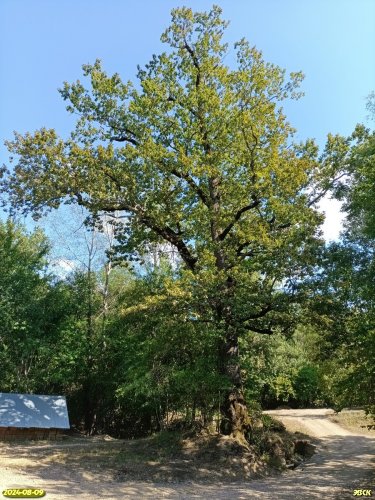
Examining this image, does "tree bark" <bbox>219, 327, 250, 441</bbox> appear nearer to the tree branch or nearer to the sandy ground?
the sandy ground

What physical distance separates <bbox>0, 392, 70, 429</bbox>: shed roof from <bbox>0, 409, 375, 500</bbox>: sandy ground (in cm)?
337

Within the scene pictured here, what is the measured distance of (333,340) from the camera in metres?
12.6

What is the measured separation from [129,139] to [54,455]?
10.8 m

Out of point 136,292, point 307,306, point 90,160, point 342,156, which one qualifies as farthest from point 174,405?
point 342,156

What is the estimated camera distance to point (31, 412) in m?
19.0

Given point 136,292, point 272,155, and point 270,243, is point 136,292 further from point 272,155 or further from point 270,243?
point 272,155

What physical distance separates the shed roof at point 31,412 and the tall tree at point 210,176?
8.84m

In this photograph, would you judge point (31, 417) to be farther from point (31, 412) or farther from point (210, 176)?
point (210, 176)

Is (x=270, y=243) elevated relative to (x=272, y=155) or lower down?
lower down

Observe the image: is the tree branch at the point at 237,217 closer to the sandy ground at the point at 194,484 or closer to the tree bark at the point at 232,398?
the tree bark at the point at 232,398

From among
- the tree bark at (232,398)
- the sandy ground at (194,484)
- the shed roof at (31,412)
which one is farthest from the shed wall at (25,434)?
the tree bark at (232,398)

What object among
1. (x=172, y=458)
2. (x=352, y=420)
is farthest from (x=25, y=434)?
(x=352, y=420)

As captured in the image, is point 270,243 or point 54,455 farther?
point 54,455

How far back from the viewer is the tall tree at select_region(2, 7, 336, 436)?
13258 mm
